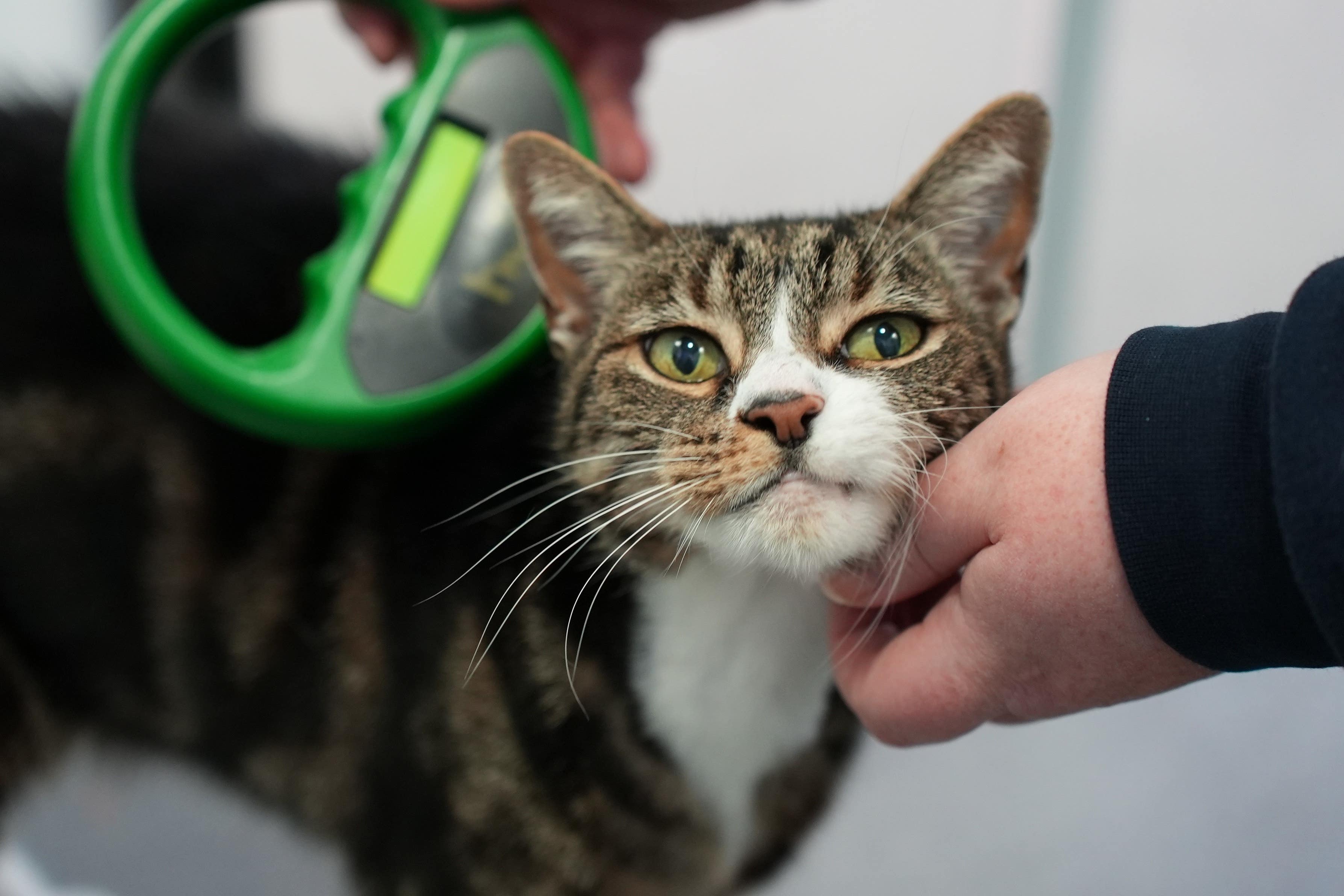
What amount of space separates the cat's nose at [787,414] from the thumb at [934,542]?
0.08 m

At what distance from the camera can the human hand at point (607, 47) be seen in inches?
34.2

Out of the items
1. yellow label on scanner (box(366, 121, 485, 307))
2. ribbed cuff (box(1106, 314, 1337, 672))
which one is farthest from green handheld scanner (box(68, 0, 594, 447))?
ribbed cuff (box(1106, 314, 1337, 672))

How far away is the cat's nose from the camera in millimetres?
515

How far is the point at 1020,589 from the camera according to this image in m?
0.51

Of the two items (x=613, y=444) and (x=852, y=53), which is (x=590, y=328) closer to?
(x=613, y=444)

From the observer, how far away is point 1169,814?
36.4 inches

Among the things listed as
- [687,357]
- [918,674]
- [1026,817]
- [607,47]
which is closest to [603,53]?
[607,47]

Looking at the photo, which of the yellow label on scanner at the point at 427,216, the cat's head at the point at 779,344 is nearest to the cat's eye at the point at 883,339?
the cat's head at the point at 779,344

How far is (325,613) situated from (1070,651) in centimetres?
64

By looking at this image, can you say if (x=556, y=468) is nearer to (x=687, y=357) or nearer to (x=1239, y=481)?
(x=687, y=357)

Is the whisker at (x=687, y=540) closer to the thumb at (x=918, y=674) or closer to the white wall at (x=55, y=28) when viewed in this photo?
the thumb at (x=918, y=674)

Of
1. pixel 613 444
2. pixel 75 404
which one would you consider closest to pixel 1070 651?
pixel 613 444

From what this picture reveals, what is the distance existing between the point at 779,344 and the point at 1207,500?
9.8 inches

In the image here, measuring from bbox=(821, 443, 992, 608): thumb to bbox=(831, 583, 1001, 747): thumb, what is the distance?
0.02 m
